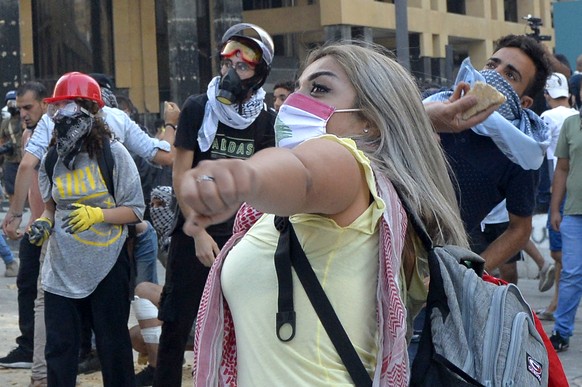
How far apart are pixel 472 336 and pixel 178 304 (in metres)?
3.28

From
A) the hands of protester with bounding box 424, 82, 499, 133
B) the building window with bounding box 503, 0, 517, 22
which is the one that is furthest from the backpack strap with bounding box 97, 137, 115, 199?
the building window with bounding box 503, 0, 517, 22

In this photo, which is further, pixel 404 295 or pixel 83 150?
pixel 83 150

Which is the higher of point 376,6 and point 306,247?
point 376,6

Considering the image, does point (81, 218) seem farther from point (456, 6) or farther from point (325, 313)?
point (456, 6)

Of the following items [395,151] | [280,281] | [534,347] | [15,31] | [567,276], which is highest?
[15,31]

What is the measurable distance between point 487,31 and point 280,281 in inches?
1432

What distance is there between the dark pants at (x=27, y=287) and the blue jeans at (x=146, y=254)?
0.67m

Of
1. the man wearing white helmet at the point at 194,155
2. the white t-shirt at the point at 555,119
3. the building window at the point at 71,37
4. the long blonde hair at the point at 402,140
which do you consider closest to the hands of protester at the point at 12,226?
the man wearing white helmet at the point at 194,155

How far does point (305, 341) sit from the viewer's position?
97.6 inches

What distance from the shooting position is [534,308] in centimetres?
973

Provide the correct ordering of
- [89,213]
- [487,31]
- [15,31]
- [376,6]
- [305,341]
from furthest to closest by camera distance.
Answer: [487,31] → [376,6] → [15,31] → [89,213] → [305,341]

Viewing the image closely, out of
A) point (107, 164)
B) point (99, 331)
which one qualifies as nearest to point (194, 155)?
point (107, 164)

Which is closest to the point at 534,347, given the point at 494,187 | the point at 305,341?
the point at 305,341

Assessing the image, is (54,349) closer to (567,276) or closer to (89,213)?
(89,213)
